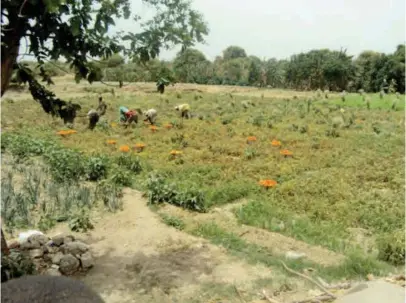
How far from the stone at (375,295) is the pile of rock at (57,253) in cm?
306

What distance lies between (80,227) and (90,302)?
4.24 m

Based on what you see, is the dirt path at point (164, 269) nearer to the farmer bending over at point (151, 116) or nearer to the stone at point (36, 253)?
the stone at point (36, 253)

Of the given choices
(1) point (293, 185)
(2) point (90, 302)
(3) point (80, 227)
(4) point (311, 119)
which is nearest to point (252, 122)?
(4) point (311, 119)

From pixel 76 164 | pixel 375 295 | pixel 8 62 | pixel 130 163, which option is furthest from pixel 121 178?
pixel 375 295

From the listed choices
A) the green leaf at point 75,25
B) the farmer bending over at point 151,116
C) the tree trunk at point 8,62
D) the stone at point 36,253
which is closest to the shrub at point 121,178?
the stone at point 36,253

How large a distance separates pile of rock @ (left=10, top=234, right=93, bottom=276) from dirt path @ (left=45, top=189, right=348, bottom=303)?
20 cm

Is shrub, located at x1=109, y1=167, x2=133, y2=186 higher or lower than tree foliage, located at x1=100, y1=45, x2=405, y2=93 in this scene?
lower

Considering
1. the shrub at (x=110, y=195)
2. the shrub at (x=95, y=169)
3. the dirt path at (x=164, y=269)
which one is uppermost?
the shrub at (x=95, y=169)

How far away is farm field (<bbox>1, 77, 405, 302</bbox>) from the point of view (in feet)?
21.3

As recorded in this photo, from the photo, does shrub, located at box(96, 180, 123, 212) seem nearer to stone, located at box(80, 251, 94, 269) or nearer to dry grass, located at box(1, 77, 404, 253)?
dry grass, located at box(1, 77, 404, 253)

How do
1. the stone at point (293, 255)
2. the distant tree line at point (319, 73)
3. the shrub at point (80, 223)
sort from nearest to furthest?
the stone at point (293, 255)
the shrub at point (80, 223)
the distant tree line at point (319, 73)

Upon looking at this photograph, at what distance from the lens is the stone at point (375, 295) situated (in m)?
4.09

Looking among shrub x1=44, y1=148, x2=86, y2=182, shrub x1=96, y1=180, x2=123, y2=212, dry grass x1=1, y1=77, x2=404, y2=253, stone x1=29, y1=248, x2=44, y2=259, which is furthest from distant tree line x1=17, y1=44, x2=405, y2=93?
stone x1=29, y1=248, x2=44, y2=259

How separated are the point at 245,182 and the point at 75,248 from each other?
14.9 feet
